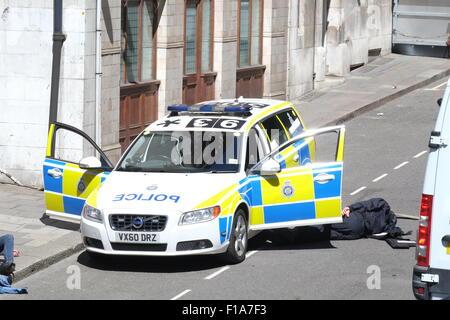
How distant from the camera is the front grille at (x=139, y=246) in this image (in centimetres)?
1253

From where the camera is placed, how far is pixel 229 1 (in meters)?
24.6

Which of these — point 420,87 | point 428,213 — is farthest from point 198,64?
point 428,213

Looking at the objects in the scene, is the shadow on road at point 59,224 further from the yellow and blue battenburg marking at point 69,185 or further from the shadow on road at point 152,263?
the shadow on road at point 152,263

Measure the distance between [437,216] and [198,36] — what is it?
1477 centimetres

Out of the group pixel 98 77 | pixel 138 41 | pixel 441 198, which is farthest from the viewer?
pixel 138 41

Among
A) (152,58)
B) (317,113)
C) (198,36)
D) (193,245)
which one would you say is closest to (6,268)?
(193,245)

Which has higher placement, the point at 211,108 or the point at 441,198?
the point at 211,108

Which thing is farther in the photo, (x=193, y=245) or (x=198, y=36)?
(x=198, y=36)

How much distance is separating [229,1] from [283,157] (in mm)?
10978

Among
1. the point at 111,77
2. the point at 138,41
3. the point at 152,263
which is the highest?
the point at 138,41

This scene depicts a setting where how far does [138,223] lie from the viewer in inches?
493

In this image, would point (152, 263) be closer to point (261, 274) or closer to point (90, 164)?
point (261, 274)

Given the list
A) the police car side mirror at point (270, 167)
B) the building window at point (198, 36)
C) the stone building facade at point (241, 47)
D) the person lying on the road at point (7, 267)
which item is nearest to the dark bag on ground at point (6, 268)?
the person lying on the road at point (7, 267)

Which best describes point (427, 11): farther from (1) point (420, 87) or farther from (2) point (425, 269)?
(2) point (425, 269)
